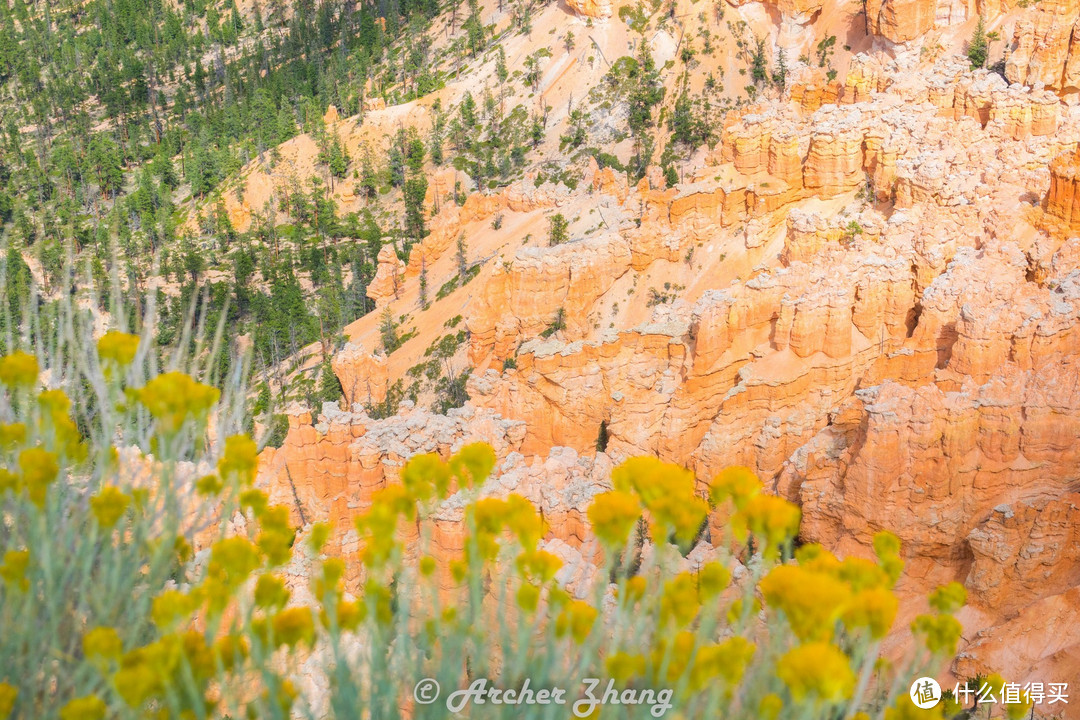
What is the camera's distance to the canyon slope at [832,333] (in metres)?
30.8

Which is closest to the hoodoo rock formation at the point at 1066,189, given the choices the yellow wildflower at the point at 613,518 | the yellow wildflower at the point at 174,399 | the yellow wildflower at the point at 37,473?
the yellow wildflower at the point at 613,518

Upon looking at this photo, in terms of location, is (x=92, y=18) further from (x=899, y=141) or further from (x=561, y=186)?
(x=899, y=141)

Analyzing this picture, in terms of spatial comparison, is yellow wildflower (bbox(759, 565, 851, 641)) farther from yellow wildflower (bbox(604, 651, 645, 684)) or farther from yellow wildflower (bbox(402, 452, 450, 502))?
yellow wildflower (bbox(402, 452, 450, 502))

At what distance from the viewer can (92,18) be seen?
119250 mm

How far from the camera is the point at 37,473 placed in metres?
7.31

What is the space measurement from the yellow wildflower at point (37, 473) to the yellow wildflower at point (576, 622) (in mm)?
3644

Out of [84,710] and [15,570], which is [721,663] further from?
[15,570]

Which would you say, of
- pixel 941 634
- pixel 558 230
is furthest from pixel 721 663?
pixel 558 230

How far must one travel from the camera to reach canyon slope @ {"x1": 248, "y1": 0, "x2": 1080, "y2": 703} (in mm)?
30750

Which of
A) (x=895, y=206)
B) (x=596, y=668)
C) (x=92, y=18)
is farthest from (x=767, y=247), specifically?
(x=92, y=18)

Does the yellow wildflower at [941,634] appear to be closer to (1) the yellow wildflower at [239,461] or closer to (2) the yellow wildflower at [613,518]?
(2) the yellow wildflower at [613,518]

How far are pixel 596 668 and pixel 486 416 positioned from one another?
28536 millimetres

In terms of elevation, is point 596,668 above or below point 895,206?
above

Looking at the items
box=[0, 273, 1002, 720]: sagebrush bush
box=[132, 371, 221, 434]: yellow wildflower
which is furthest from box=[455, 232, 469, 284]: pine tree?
box=[132, 371, 221, 434]: yellow wildflower
